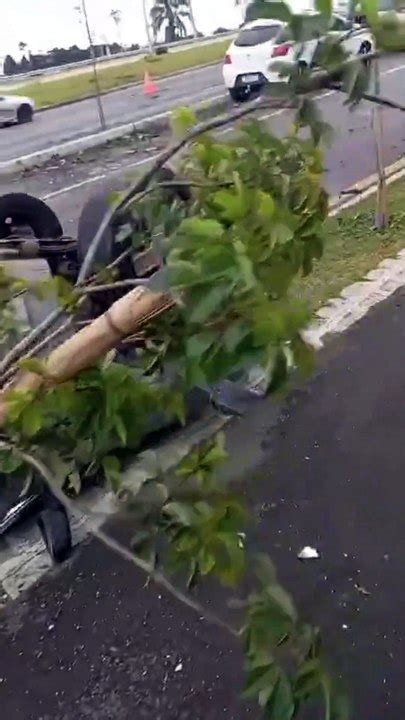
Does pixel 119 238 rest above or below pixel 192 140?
below

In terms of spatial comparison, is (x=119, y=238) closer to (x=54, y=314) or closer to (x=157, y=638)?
(x=54, y=314)

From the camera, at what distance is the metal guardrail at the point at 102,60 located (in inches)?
833

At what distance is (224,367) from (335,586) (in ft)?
9.60

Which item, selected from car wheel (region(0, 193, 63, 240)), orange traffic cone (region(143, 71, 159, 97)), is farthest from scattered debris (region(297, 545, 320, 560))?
orange traffic cone (region(143, 71, 159, 97))

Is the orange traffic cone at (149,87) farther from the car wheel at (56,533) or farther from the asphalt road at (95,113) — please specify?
the car wheel at (56,533)

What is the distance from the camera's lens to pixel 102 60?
23531 millimetres

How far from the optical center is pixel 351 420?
538 centimetres

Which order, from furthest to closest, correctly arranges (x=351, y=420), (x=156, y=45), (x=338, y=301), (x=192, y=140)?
(x=156, y=45), (x=338, y=301), (x=351, y=420), (x=192, y=140)

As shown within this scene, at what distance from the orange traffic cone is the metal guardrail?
5.71ft

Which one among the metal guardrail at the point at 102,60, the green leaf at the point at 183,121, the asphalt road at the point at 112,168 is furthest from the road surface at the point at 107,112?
the green leaf at the point at 183,121

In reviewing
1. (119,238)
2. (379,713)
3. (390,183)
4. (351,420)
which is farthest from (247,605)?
(390,183)

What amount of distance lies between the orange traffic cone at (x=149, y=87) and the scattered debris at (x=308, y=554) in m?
17.6

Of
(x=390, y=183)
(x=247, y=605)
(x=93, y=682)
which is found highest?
(x=247, y=605)

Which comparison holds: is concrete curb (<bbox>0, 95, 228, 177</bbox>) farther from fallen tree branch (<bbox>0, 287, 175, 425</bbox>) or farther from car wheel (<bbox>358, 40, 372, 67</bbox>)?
car wheel (<bbox>358, 40, 372, 67</bbox>)
